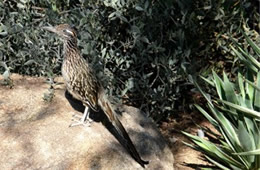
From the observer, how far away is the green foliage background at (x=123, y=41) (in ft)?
22.2

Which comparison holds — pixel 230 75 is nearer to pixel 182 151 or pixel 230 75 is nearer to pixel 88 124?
pixel 182 151

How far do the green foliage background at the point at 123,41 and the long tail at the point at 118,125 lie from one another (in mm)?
736

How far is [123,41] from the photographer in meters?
7.36

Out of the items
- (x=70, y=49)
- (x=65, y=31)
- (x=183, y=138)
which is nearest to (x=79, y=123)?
(x=70, y=49)

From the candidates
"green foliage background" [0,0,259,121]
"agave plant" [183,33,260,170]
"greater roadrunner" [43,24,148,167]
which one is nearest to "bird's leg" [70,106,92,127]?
"greater roadrunner" [43,24,148,167]

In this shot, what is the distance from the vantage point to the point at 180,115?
7605 mm

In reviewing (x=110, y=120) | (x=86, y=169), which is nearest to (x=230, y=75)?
(x=110, y=120)

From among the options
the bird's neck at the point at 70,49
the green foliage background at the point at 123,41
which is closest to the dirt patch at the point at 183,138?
the green foliage background at the point at 123,41

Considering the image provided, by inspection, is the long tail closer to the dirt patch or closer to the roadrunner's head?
the roadrunner's head

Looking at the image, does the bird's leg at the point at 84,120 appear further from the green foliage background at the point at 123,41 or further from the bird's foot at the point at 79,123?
the green foliage background at the point at 123,41

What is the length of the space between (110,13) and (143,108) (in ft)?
5.01

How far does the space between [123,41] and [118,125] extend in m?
1.92

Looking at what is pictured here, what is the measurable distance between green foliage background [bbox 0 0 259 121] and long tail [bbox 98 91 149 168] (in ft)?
2.41

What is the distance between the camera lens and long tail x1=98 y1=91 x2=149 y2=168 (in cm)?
568
